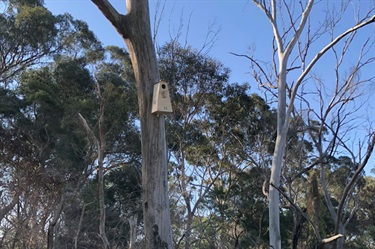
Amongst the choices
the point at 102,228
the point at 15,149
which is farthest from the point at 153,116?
the point at 15,149

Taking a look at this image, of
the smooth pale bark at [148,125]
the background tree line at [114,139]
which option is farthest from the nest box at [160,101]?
the background tree line at [114,139]

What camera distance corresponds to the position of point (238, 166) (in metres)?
14.0

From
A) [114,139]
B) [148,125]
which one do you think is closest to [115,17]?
[148,125]

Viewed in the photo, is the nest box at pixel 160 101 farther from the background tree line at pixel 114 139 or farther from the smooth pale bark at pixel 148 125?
the background tree line at pixel 114 139

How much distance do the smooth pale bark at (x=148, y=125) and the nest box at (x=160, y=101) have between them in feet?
0.18

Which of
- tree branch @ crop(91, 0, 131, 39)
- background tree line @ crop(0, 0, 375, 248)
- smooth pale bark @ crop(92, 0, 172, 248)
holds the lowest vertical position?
smooth pale bark @ crop(92, 0, 172, 248)

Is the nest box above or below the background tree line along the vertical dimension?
below

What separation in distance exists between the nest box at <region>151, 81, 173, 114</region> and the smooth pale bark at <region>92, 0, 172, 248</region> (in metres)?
0.05

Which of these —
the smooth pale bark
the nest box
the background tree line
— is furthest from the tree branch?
the background tree line

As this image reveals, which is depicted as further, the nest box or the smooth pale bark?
the nest box

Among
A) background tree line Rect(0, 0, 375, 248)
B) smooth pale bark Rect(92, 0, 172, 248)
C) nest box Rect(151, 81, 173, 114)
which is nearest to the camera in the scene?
smooth pale bark Rect(92, 0, 172, 248)

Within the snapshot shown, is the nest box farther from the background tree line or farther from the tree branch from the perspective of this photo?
the background tree line

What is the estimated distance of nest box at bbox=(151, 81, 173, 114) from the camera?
8.70 ft

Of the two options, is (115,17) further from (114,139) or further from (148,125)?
(114,139)
